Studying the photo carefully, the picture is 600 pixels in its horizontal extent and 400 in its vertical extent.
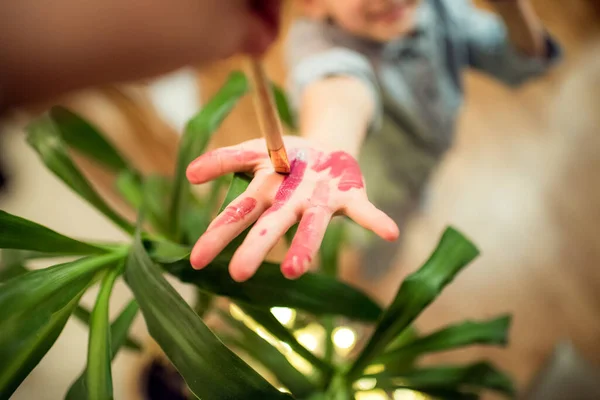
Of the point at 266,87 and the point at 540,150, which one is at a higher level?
the point at 540,150

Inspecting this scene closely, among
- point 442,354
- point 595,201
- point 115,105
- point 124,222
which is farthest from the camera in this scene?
point 115,105

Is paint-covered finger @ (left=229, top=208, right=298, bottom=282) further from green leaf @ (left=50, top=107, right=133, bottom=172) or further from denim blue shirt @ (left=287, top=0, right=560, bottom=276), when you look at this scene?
green leaf @ (left=50, top=107, right=133, bottom=172)

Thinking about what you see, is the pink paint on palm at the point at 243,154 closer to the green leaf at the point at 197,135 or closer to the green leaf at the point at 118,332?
the green leaf at the point at 197,135

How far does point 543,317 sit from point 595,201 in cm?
25

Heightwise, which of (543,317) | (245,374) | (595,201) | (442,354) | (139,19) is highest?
(595,201)

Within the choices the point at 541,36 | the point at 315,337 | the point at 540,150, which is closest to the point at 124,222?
the point at 315,337

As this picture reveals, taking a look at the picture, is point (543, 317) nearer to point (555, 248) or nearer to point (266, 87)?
point (555, 248)

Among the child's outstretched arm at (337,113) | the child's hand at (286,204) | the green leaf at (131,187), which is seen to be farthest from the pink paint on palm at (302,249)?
the green leaf at (131,187)

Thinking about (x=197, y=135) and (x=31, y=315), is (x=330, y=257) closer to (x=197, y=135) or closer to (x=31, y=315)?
(x=197, y=135)

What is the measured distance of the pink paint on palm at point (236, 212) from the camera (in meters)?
0.32

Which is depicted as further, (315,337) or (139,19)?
(315,337)

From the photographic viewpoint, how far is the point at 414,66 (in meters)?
0.57

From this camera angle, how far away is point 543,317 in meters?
0.87

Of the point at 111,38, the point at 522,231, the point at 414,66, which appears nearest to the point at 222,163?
the point at 111,38
